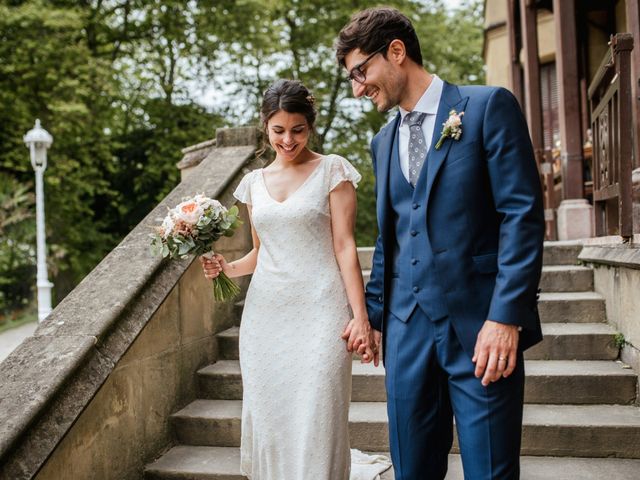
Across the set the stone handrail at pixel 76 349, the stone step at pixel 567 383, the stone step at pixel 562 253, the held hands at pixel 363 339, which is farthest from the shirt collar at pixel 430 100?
the stone step at pixel 562 253

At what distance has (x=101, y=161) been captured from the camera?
55.1ft

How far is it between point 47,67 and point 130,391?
13.3 metres

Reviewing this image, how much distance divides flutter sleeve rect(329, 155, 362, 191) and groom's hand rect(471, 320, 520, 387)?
1210 millimetres

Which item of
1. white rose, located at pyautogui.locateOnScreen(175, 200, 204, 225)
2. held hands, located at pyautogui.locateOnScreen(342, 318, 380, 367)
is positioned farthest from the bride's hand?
white rose, located at pyautogui.locateOnScreen(175, 200, 204, 225)

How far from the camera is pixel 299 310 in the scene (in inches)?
117

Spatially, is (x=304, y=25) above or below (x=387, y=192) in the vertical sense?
above

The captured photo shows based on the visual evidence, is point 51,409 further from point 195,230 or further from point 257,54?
point 257,54

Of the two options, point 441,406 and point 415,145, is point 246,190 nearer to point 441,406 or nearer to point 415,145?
point 415,145

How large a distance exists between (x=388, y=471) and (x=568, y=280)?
235 centimetres

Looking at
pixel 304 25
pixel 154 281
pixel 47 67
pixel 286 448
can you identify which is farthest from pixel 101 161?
pixel 286 448

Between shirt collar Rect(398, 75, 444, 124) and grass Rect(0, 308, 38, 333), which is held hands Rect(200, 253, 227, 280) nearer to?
shirt collar Rect(398, 75, 444, 124)

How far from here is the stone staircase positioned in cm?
346

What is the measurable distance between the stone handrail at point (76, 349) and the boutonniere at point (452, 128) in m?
2.05

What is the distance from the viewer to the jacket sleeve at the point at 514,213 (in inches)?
76.7
